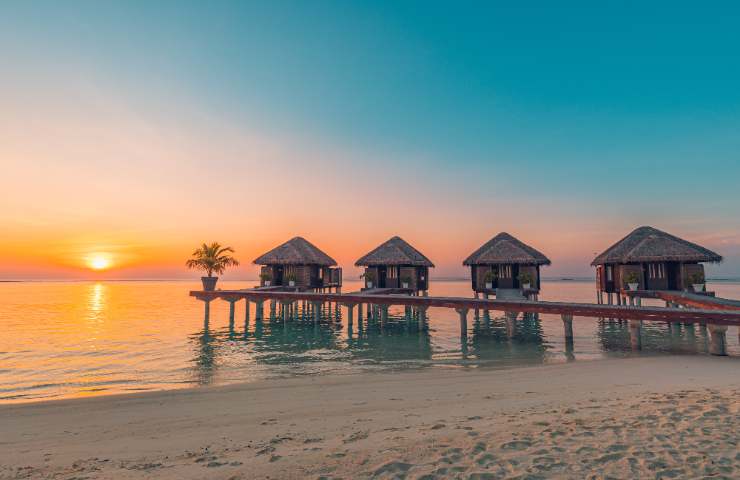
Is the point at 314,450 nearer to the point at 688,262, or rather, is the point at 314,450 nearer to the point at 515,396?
the point at 515,396

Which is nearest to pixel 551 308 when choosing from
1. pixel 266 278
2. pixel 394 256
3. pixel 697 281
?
pixel 697 281

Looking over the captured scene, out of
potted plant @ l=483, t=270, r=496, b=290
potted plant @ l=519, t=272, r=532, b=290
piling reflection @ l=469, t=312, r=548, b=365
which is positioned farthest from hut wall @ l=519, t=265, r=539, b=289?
piling reflection @ l=469, t=312, r=548, b=365

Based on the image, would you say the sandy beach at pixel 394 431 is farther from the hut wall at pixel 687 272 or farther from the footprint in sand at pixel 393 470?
the hut wall at pixel 687 272

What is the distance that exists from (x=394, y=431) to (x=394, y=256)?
70.9 feet

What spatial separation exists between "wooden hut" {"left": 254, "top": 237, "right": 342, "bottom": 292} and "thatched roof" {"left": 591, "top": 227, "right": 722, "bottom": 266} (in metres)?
20.3

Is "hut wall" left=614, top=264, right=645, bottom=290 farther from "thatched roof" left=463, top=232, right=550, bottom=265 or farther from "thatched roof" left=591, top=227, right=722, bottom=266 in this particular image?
"thatched roof" left=463, top=232, right=550, bottom=265

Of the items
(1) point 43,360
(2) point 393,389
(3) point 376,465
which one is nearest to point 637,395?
(2) point 393,389

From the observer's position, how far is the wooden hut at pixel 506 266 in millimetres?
24484

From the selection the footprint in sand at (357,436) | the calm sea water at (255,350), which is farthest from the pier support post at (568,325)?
the footprint in sand at (357,436)

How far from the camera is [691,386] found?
8.23 m

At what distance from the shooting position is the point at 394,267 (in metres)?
27.8

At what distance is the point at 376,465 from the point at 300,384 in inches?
199

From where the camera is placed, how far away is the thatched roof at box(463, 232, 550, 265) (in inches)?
966

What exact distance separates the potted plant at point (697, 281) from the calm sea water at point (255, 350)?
2.29 meters
